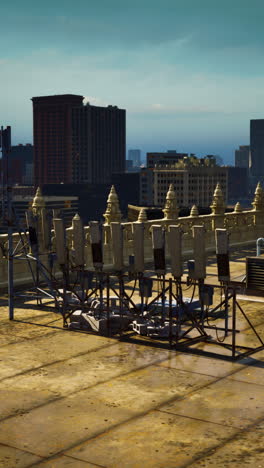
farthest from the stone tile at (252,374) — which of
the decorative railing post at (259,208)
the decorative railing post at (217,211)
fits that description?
the decorative railing post at (259,208)

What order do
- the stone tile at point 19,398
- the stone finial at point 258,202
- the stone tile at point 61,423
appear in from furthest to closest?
the stone finial at point 258,202 → the stone tile at point 19,398 → the stone tile at point 61,423

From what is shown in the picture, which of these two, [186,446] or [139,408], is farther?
[139,408]

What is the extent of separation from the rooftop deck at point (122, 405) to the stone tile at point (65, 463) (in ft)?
0.05

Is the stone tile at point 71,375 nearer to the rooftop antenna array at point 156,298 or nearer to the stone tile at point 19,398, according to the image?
the stone tile at point 19,398

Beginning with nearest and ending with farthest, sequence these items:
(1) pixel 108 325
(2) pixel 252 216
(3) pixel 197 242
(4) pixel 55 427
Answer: (4) pixel 55 427 < (3) pixel 197 242 < (1) pixel 108 325 < (2) pixel 252 216

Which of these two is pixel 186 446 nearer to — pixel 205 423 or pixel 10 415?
pixel 205 423

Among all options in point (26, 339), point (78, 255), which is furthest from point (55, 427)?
point (78, 255)

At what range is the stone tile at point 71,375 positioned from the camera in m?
14.0

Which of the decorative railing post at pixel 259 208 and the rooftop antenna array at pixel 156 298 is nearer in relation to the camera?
the rooftop antenna array at pixel 156 298

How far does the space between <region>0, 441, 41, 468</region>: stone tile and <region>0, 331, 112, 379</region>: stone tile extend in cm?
413

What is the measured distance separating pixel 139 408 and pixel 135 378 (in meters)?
1.93

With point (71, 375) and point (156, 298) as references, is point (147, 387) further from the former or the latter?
point (156, 298)

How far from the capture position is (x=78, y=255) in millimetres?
20375

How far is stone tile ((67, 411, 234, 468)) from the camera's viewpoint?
1098 cm
